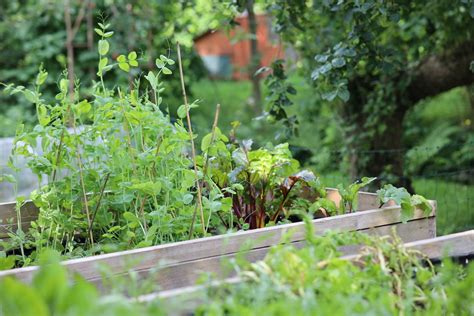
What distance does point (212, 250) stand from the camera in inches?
100

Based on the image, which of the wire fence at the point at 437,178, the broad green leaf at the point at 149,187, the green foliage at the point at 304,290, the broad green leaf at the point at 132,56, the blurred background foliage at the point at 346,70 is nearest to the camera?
the green foliage at the point at 304,290

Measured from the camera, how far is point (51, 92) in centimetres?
1030

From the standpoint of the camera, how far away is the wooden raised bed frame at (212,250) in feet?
7.66

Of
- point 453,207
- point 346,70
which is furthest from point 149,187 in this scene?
point 453,207

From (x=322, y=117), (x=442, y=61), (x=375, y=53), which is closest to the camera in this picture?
(x=375, y=53)

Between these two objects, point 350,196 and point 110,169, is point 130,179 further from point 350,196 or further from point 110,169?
point 350,196

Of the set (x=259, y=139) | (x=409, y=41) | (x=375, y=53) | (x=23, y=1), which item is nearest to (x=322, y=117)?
(x=259, y=139)

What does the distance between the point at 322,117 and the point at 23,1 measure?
4958 millimetres

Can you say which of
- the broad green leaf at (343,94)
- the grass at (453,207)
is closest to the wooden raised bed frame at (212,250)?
the broad green leaf at (343,94)

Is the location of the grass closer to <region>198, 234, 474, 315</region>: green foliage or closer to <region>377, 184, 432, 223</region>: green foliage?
<region>377, 184, 432, 223</region>: green foliage

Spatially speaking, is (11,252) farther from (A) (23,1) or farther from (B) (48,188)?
(A) (23,1)

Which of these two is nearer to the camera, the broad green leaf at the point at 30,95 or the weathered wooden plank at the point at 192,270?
the weathered wooden plank at the point at 192,270

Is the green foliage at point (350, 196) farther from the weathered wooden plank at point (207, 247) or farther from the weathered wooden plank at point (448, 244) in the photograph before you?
the weathered wooden plank at point (448, 244)

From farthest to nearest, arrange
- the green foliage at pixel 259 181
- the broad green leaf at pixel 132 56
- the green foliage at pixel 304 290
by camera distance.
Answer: the green foliage at pixel 259 181
the broad green leaf at pixel 132 56
the green foliage at pixel 304 290
